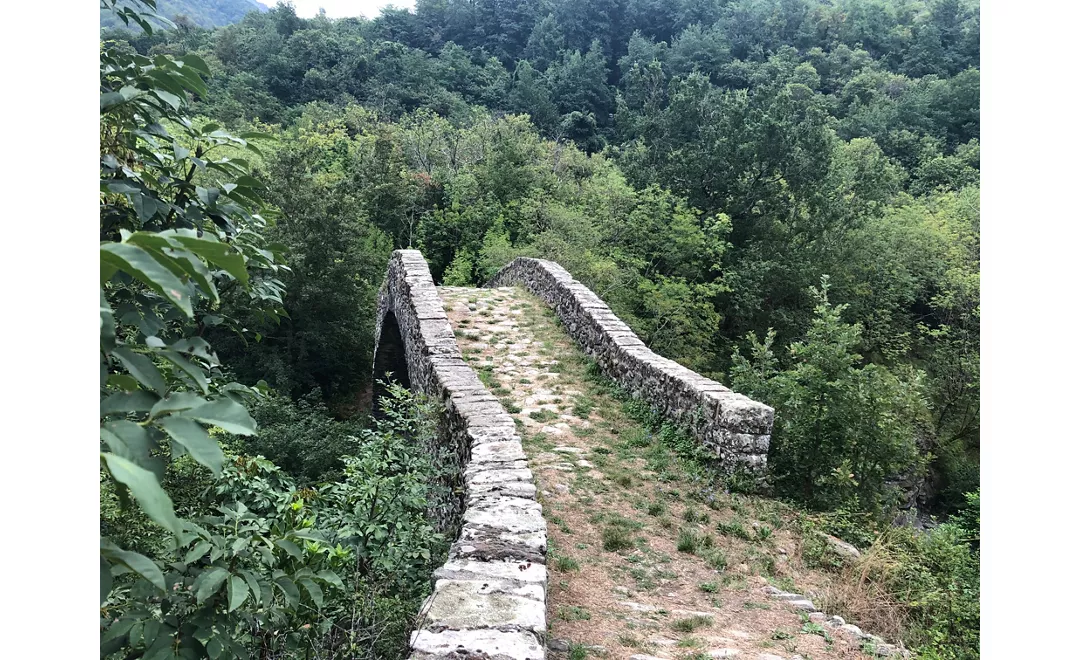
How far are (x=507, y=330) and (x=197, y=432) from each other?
872cm

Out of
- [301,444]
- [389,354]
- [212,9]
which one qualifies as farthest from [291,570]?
[212,9]

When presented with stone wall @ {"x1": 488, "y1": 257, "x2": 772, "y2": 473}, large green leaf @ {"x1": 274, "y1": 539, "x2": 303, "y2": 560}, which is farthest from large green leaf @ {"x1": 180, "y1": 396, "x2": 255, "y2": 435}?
stone wall @ {"x1": 488, "y1": 257, "x2": 772, "y2": 473}

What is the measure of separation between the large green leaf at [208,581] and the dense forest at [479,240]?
3 centimetres

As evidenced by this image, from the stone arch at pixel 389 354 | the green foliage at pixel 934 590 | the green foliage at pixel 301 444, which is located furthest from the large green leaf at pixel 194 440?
the stone arch at pixel 389 354

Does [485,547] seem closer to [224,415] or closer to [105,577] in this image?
[105,577]

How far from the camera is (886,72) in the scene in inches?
1561

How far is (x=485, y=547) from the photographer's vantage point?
3223mm

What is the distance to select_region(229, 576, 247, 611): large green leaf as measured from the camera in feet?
5.11

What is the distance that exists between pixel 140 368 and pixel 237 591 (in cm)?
72

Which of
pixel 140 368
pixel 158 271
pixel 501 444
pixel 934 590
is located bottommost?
pixel 934 590

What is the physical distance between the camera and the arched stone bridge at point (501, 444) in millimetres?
→ 2598

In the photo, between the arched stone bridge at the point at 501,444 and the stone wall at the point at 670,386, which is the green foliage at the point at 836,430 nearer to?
the stone wall at the point at 670,386

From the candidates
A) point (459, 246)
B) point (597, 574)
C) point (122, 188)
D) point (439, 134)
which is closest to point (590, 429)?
point (597, 574)
